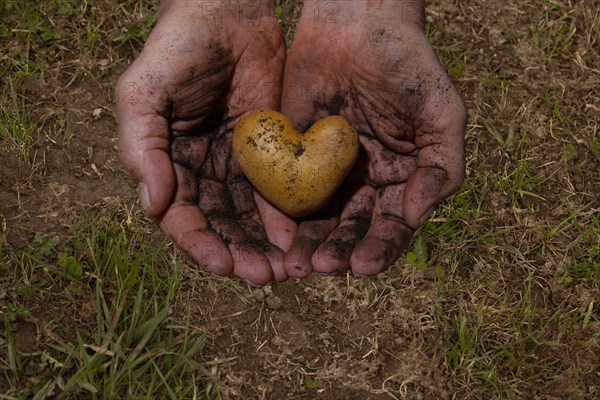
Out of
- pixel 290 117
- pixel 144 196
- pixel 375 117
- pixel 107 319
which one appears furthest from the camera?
pixel 290 117

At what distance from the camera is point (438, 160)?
294 cm

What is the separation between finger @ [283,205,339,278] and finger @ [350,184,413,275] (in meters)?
0.17

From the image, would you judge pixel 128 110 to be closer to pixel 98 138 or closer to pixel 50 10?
pixel 98 138

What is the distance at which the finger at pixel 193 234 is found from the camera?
9.11 feet

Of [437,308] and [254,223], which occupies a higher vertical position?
[254,223]

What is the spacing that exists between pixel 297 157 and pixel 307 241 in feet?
1.12

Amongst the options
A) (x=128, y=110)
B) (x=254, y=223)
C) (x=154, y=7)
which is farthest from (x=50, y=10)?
(x=254, y=223)

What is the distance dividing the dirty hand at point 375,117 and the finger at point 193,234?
0.27 m

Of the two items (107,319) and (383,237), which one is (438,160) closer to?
(383,237)

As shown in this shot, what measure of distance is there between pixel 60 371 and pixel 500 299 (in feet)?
6.65

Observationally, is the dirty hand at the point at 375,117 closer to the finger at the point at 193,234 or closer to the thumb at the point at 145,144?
the finger at the point at 193,234

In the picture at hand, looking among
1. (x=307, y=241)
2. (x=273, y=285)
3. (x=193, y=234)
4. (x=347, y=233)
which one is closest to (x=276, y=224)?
(x=307, y=241)

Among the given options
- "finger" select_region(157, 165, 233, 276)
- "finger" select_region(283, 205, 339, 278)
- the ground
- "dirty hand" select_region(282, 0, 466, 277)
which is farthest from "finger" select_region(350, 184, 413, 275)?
the ground

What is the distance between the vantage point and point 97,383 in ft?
9.69
